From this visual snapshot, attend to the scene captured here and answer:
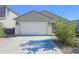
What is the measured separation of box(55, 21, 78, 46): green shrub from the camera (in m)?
7.50

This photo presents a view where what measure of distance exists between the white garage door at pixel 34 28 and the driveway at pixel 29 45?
6.5 inches

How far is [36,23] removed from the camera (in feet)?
25.0

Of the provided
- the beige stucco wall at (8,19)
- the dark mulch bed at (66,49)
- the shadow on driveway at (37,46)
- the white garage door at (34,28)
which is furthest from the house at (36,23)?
the dark mulch bed at (66,49)

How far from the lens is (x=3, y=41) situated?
7410mm

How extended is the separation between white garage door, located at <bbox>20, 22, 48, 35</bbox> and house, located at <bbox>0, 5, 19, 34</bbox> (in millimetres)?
559

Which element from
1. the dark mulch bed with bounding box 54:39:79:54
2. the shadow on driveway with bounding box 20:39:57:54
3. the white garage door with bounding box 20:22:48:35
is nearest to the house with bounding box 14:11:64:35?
the white garage door with bounding box 20:22:48:35

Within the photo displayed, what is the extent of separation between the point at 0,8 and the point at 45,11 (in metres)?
1.40

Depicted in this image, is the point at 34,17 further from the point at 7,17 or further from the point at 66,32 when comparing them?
the point at 66,32

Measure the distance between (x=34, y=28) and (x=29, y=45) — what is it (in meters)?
0.67

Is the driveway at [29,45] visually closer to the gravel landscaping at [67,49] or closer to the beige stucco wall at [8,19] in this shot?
the gravel landscaping at [67,49]

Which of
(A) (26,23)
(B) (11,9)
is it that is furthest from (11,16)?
(A) (26,23)

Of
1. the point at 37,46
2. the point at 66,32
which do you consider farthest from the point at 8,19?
the point at 66,32
